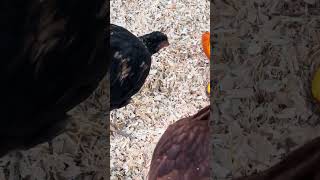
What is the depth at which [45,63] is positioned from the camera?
3.34 feet

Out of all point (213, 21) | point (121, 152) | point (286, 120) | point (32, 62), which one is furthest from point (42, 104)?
point (121, 152)

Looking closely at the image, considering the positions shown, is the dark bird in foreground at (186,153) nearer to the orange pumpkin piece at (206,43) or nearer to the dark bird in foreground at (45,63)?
the orange pumpkin piece at (206,43)

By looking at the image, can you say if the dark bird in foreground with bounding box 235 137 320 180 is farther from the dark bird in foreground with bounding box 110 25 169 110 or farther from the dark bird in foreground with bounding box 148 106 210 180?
the dark bird in foreground with bounding box 110 25 169 110

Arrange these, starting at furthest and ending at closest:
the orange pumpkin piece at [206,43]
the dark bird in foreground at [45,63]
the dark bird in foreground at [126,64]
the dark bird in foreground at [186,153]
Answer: the orange pumpkin piece at [206,43] < the dark bird in foreground at [126,64] < the dark bird in foreground at [186,153] < the dark bird in foreground at [45,63]

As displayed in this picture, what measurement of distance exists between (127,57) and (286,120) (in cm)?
66

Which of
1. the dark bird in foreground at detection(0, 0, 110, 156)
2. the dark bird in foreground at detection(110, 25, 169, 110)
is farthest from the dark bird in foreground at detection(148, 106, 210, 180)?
the dark bird in foreground at detection(0, 0, 110, 156)

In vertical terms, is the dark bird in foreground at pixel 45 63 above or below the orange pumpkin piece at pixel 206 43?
below

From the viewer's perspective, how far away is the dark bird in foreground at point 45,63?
3.28 ft

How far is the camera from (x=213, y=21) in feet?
3.37

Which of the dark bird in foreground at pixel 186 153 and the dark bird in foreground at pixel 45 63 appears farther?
the dark bird in foreground at pixel 186 153

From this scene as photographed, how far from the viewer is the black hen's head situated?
1.71 meters

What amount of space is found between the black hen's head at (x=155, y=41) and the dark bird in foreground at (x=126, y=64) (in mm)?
11

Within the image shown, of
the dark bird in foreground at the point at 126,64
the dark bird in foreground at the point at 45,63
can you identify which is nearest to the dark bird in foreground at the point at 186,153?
the dark bird in foreground at the point at 126,64

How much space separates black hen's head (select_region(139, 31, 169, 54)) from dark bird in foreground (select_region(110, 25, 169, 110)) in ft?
0.03
